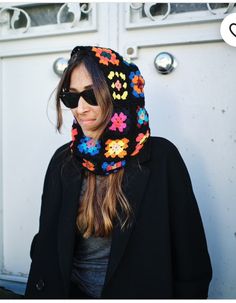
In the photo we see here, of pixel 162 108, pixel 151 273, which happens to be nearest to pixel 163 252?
pixel 151 273

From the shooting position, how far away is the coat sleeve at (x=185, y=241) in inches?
57.6

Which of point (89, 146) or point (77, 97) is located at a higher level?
point (77, 97)

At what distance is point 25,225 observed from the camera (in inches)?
91.6

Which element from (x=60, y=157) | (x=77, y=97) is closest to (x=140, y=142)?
(x=77, y=97)

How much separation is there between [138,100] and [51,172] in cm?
57

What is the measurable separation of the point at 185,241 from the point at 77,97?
2.49ft

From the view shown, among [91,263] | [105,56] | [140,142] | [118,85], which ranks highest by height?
[105,56]

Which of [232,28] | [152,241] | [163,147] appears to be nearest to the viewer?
[152,241]

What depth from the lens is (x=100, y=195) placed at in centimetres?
157

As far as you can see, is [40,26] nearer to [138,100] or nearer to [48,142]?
[48,142]

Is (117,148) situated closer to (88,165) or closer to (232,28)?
(88,165)

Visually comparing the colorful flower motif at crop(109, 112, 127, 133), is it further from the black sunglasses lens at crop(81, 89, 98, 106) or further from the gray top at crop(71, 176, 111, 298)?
the gray top at crop(71, 176, 111, 298)

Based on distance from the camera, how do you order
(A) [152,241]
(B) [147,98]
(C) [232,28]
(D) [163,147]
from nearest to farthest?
1. (A) [152,241]
2. (D) [163,147]
3. (C) [232,28]
4. (B) [147,98]

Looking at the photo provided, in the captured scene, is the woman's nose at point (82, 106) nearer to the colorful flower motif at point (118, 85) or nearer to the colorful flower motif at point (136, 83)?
the colorful flower motif at point (118, 85)
